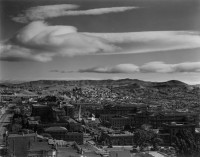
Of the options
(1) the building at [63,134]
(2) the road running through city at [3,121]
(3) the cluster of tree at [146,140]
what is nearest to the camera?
(3) the cluster of tree at [146,140]

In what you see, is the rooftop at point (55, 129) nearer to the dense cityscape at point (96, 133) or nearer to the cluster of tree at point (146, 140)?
the dense cityscape at point (96, 133)

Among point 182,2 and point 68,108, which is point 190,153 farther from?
point 68,108

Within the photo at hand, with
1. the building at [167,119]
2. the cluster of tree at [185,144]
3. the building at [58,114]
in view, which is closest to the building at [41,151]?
the cluster of tree at [185,144]

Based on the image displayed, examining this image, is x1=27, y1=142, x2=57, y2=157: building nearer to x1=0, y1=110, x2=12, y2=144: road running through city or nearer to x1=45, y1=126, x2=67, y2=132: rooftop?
x1=45, y1=126, x2=67, y2=132: rooftop

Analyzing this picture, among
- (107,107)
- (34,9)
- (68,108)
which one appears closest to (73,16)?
(34,9)

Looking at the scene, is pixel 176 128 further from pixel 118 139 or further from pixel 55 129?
pixel 55 129

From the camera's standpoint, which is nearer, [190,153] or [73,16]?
[73,16]

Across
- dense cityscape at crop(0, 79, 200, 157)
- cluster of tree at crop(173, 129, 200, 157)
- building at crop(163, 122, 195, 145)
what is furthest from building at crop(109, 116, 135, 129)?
cluster of tree at crop(173, 129, 200, 157)

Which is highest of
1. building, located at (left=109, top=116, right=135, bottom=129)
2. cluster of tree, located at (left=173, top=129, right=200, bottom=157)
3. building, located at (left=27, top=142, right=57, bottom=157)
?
building, located at (left=27, top=142, right=57, bottom=157)
